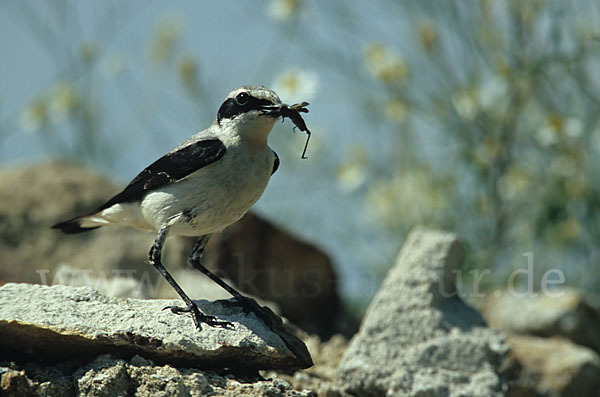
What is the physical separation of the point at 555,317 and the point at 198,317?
3784mm

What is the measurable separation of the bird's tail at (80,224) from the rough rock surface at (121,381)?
1.56 m

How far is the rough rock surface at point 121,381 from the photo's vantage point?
135 inches

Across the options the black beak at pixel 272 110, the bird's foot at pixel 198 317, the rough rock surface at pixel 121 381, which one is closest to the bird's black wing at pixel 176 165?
the black beak at pixel 272 110

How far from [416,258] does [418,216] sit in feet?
10.2

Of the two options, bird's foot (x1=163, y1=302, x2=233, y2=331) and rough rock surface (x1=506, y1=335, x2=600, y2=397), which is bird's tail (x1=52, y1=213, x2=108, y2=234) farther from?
rough rock surface (x1=506, y1=335, x2=600, y2=397)

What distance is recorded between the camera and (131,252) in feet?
23.8

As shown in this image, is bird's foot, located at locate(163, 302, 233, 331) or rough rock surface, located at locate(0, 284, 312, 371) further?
bird's foot, located at locate(163, 302, 233, 331)

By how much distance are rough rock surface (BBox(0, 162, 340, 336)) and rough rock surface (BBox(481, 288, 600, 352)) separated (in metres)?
1.73

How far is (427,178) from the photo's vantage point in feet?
26.4

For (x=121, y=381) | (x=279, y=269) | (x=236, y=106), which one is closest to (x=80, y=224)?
(x=236, y=106)

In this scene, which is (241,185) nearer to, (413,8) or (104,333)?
(104,333)

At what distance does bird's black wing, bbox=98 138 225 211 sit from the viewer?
4.23 meters

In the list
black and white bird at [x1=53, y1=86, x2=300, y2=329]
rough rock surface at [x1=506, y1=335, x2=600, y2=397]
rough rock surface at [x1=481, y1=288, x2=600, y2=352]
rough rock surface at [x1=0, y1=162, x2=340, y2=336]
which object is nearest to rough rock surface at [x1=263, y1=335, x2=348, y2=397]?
black and white bird at [x1=53, y1=86, x2=300, y2=329]

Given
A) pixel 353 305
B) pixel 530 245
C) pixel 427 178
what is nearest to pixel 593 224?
pixel 530 245
